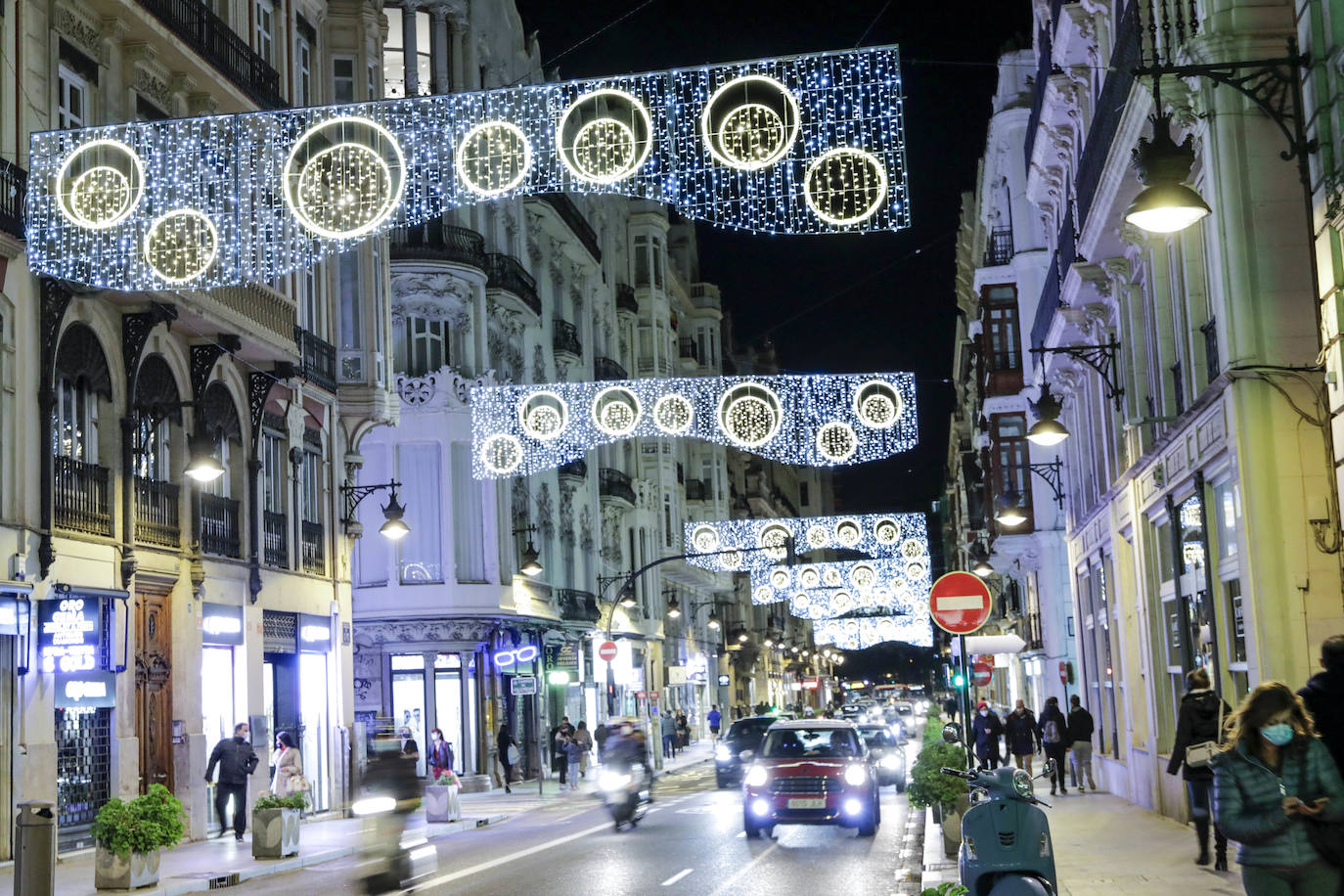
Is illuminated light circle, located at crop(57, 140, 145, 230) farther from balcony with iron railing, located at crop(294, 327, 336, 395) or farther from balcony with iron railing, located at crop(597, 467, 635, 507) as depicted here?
balcony with iron railing, located at crop(597, 467, 635, 507)

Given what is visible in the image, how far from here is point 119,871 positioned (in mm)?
18672

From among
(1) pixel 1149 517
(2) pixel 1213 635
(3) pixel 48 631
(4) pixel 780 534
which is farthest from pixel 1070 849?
(4) pixel 780 534

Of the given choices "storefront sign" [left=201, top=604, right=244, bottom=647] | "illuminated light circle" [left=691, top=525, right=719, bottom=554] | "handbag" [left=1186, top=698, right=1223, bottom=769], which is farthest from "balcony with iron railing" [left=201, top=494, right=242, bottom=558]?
"illuminated light circle" [left=691, top=525, right=719, bottom=554]

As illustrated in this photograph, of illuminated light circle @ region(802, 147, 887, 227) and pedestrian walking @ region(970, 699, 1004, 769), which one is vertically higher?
illuminated light circle @ region(802, 147, 887, 227)

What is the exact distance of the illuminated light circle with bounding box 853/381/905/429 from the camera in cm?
3158

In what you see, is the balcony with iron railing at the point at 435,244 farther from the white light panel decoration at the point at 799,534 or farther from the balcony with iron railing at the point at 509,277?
the white light panel decoration at the point at 799,534

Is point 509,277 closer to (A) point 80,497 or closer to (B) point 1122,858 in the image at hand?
(A) point 80,497

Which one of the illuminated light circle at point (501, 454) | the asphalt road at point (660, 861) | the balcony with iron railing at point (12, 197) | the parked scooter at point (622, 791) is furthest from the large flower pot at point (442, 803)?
the illuminated light circle at point (501, 454)

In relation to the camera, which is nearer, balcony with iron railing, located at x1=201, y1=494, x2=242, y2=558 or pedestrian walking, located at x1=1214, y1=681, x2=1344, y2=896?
pedestrian walking, located at x1=1214, y1=681, x2=1344, y2=896

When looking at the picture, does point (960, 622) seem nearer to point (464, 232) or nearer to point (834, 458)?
point (834, 458)

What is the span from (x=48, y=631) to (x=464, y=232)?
23.6 m

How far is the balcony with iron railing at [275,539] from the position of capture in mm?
31500

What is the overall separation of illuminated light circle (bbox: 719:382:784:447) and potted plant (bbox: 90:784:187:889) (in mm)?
15339

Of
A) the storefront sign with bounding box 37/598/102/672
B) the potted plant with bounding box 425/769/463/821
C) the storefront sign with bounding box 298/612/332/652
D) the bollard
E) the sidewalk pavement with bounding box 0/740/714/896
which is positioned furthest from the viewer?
the storefront sign with bounding box 298/612/332/652
